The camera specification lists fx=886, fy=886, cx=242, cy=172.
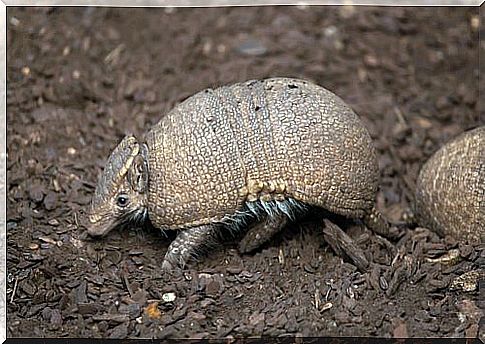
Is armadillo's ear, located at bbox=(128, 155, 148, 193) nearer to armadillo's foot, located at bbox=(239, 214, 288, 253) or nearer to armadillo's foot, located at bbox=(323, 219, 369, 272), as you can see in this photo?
armadillo's foot, located at bbox=(239, 214, 288, 253)

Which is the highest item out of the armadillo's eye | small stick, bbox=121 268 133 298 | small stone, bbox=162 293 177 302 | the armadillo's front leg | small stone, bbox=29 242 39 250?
the armadillo's eye

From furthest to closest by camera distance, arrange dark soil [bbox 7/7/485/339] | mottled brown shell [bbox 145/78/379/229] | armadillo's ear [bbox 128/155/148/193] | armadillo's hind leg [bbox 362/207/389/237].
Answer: armadillo's hind leg [bbox 362/207/389/237] < armadillo's ear [bbox 128/155/148/193] < mottled brown shell [bbox 145/78/379/229] < dark soil [bbox 7/7/485/339]

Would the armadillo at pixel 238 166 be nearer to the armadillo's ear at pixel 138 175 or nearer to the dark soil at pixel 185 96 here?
the armadillo's ear at pixel 138 175

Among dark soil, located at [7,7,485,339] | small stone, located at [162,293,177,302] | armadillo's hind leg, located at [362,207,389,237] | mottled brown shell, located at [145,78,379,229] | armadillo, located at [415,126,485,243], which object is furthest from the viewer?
armadillo's hind leg, located at [362,207,389,237]

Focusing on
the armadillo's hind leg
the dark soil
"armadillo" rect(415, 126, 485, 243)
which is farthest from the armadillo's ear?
"armadillo" rect(415, 126, 485, 243)

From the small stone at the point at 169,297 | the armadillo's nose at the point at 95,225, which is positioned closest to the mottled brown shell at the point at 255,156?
the armadillo's nose at the point at 95,225

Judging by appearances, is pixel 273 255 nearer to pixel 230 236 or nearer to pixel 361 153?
pixel 230 236

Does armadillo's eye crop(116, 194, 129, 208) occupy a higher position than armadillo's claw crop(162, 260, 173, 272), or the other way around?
armadillo's eye crop(116, 194, 129, 208)

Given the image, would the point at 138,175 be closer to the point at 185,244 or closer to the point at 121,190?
the point at 121,190
